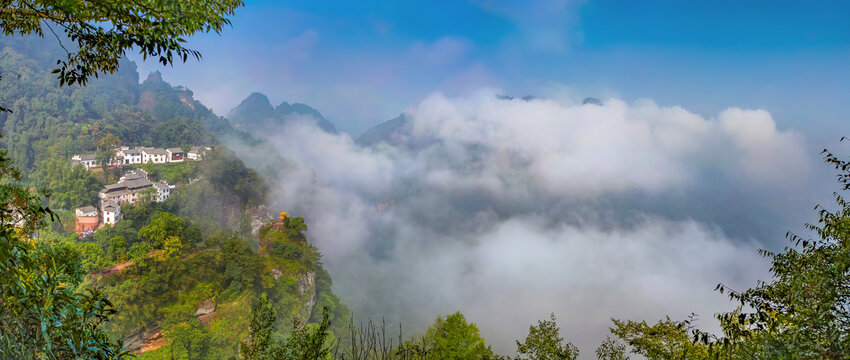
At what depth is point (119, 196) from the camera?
46.8 metres

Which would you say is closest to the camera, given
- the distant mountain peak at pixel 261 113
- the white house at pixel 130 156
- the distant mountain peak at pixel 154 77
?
the white house at pixel 130 156

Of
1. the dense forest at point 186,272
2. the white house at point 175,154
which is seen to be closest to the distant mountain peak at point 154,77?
the dense forest at point 186,272

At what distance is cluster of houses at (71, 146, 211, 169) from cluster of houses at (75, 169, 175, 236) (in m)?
3.42

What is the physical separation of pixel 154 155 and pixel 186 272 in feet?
123

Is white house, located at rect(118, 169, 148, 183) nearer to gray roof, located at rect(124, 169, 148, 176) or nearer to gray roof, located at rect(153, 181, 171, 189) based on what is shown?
gray roof, located at rect(124, 169, 148, 176)

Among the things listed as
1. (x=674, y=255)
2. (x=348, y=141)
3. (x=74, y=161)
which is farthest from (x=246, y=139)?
(x=674, y=255)

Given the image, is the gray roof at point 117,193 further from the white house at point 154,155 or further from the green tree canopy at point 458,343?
the green tree canopy at point 458,343

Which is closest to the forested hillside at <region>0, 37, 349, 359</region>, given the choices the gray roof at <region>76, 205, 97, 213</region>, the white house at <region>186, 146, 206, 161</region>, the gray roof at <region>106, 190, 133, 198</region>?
the gray roof at <region>76, 205, 97, 213</region>

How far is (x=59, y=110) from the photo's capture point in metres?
65.6

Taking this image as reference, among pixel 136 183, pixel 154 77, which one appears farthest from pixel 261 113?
pixel 136 183

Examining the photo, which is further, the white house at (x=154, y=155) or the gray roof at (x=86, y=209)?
the white house at (x=154, y=155)

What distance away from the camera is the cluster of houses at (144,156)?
2044 inches

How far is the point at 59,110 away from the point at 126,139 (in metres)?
14.8

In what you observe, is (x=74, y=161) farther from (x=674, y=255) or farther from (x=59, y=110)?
(x=674, y=255)
